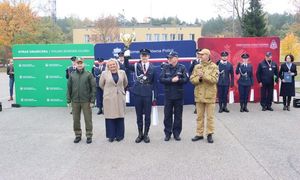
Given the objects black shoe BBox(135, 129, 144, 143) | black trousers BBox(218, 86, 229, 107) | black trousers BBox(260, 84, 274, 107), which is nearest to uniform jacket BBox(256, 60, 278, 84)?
black trousers BBox(260, 84, 274, 107)

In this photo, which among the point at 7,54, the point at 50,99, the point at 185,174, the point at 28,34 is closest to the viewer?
the point at 185,174

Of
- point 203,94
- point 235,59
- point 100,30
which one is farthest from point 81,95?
point 100,30

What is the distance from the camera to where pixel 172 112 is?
28.1 ft

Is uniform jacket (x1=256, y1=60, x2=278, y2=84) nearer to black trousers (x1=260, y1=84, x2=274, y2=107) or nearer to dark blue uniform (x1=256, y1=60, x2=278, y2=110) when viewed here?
dark blue uniform (x1=256, y1=60, x2=278, y2=110)

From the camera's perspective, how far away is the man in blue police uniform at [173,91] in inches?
325

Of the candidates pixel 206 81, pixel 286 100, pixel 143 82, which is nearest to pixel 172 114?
pixel 143 82

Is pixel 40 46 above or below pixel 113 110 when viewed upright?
above

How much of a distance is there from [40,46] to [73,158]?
8160mm

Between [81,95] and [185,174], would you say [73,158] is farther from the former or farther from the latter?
[185,174]

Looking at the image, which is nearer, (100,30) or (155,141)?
(155,141)

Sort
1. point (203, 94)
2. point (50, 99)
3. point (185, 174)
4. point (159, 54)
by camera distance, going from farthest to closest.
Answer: point (50, 99) < point (159, 54) < point (203, 94) < point (185, 174)

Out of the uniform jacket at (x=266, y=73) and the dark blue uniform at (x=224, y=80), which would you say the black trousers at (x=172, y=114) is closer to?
the dark blue uniform at (x=224, y=80)

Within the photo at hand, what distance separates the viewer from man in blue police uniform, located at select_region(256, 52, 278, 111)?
12471 mm

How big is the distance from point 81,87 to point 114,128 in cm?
119
